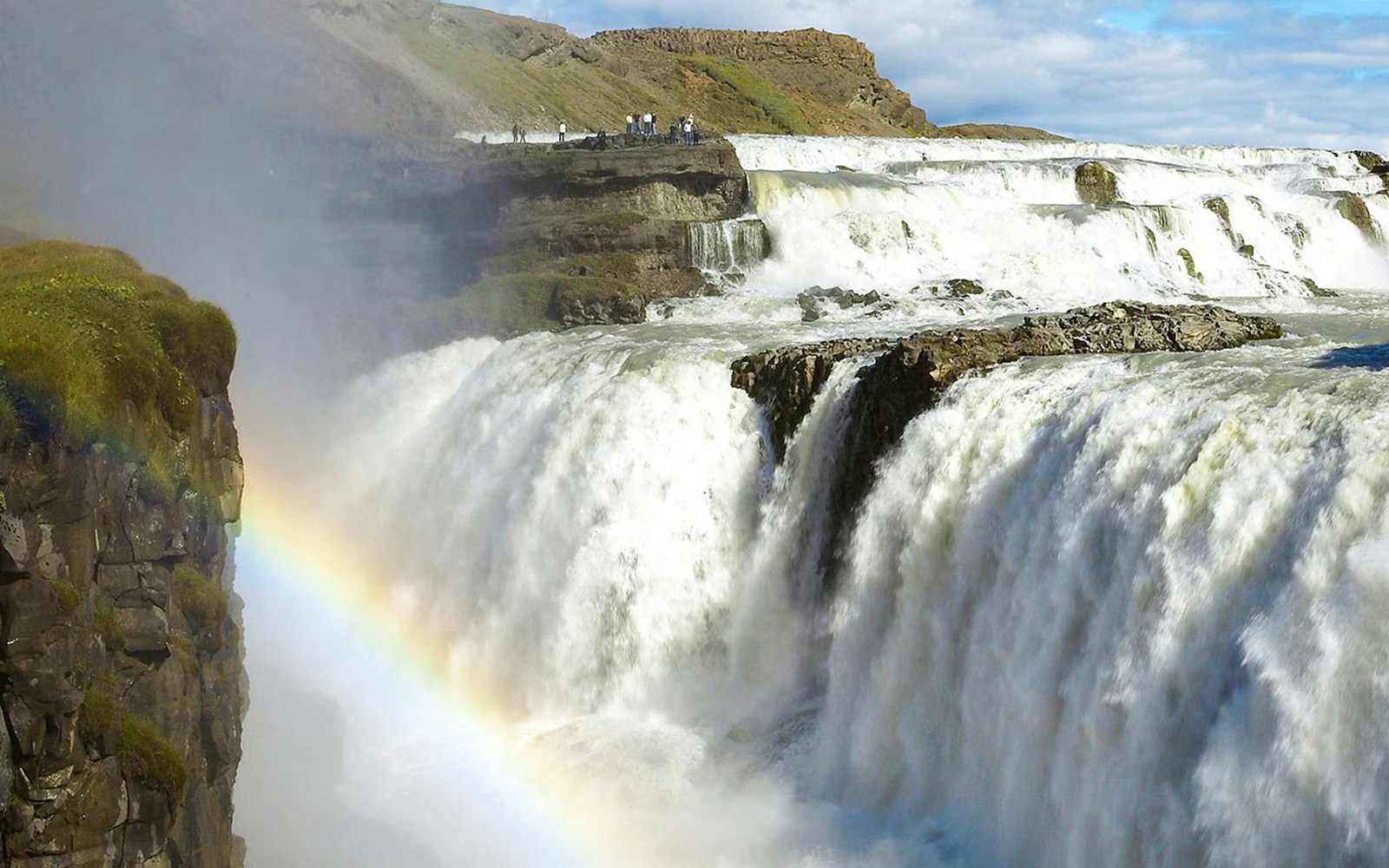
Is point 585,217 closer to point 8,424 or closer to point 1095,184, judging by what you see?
point 1095,184

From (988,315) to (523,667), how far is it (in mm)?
13396

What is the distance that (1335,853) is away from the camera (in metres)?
9.66

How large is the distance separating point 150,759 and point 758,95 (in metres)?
104

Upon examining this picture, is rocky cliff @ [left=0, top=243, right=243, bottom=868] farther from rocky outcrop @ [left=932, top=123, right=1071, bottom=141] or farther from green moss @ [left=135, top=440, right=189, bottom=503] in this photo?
rocky outcrop @ [left=932, top=123, right=1071, bottom=141]

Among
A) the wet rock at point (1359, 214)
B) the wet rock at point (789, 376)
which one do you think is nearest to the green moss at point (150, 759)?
the wet rock at point (789, 376)

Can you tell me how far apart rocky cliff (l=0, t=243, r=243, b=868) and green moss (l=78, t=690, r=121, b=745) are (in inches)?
0.6

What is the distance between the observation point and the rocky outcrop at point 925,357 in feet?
58.4

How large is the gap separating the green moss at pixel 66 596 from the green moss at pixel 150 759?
4.10 ft

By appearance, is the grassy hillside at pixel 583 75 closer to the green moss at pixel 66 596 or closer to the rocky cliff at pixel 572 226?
→ the rocky cliff at pixel 572 226

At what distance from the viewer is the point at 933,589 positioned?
1577 cm

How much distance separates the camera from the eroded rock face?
32.7ft

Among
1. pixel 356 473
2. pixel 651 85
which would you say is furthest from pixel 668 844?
pixel 651 85

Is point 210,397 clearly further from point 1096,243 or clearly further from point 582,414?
point 1096,243

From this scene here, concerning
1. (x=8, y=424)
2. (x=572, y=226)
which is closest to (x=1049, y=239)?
(x=572, y=226)
